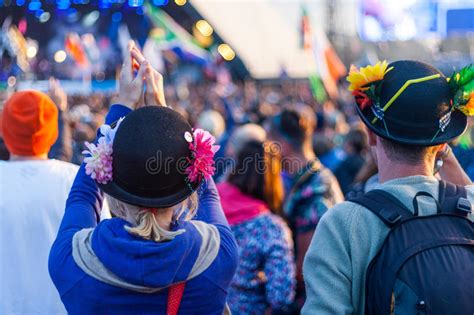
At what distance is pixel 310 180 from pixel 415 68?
201 cm

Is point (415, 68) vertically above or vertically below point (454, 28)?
above

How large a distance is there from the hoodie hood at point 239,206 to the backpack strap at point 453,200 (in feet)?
5.78

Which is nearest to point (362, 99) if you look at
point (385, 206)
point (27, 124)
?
point (385, 206)

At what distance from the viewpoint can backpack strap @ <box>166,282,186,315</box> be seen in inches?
90.5

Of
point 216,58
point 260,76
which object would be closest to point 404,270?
point 216,58

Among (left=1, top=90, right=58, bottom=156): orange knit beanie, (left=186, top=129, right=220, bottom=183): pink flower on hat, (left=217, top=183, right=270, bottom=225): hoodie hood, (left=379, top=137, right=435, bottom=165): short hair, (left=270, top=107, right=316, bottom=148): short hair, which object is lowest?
(left=270, top=107, right=316, bottom=148): short hair

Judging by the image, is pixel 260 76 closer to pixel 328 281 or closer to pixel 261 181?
pixel 261 181

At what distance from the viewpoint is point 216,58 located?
985 inches

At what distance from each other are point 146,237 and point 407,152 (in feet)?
2.97

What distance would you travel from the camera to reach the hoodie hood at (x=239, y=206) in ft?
13.1

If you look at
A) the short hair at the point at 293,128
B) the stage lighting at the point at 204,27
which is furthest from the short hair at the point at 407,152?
the stage lighting at the point at 204,27

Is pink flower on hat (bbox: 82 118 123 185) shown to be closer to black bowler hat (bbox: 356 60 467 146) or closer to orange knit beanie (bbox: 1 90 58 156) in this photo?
black bowler hat (bbox: 356 60 467 146)

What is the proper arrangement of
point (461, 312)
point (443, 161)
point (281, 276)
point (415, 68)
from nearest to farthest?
point (461, 312), point (415, 68), point (443, 161), point (281, 276)

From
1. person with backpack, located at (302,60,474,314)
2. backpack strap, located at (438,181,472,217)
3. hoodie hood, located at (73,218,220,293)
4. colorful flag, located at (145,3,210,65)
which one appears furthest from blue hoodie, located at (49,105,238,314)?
colorful flag, located at (145,3,210,65)
